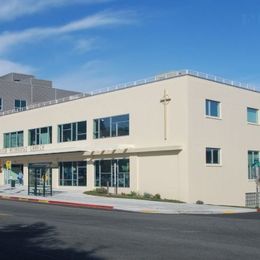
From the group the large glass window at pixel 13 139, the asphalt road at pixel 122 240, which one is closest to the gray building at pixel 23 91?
the large glass window at pixel 13 139

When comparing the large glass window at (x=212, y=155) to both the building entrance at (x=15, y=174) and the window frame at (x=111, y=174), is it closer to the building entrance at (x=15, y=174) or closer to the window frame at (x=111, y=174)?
the window frame at (x=111, y=174)

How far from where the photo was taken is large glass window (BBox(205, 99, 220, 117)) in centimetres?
3534

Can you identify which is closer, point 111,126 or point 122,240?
point 122,240

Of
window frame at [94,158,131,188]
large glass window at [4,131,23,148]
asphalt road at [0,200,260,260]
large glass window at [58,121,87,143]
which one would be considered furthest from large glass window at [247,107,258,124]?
asphalt road at [0,200,260,260]

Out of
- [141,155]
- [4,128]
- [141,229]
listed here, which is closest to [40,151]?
[4,128]

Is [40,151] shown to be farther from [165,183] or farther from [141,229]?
[141,229]

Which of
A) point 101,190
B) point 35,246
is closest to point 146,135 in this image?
point 101,190

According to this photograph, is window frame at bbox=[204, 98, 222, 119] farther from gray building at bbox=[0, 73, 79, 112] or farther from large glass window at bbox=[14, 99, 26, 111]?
large glass window at bbox=[14, 99, 26, 111]

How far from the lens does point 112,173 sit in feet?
125

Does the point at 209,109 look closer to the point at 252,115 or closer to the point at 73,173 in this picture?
the point at 252,115

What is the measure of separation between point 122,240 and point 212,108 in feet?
78.6

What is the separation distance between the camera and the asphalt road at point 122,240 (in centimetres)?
1079

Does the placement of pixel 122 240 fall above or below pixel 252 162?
below

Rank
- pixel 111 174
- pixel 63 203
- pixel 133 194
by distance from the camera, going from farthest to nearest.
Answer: pixel 111 174, pixel 133 194, pixel 63 203
